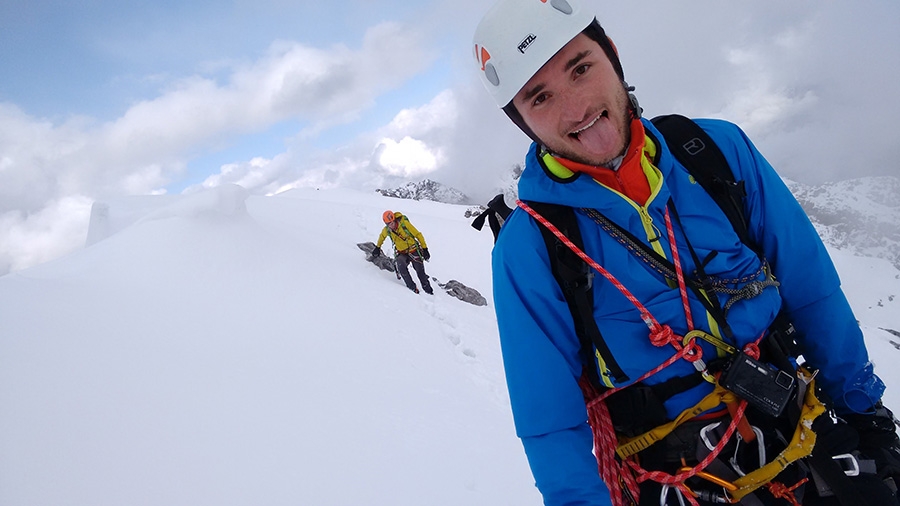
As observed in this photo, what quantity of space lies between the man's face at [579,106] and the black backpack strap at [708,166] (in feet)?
→ 1.22

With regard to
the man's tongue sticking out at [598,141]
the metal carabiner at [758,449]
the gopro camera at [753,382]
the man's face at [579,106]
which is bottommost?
the metal carabiner at [758,449]

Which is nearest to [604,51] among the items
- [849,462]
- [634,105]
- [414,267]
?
[634,105]

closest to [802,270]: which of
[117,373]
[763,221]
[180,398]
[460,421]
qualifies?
[763,221]

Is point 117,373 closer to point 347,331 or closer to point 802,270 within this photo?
point 347,331

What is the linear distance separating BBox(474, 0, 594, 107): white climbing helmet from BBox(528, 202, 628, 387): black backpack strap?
626 mm

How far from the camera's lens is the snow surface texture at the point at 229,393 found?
10.7 ft

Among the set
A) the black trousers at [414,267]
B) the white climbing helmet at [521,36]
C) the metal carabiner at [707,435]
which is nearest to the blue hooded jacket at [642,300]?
the metal carabiner at [707,435]

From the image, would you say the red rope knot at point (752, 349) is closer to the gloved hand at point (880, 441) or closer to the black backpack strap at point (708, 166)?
the black backpack strap at point (708, 166)

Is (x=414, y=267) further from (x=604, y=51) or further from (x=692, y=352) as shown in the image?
(x=692, y=352)

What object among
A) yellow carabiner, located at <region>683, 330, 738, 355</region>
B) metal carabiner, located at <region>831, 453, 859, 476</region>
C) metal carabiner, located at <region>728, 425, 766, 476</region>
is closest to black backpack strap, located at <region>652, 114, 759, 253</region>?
yellow carabiner, located at <region>683, 330, 738, 355</region>

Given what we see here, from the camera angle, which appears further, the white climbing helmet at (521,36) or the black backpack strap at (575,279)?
the white climbing helmet at (521,36)

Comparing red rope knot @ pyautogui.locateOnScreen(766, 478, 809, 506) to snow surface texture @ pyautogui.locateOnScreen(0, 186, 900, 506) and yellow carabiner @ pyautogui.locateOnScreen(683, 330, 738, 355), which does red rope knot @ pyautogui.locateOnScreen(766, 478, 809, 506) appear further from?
snow surface texture @ pyautogui.locateOnScreen(0, 186, 900, 506)

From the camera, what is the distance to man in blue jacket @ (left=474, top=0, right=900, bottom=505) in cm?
193

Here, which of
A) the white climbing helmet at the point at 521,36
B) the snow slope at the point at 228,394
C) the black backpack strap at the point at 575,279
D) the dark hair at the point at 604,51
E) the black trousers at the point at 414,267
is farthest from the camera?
the black trousers at the point at 414,267
